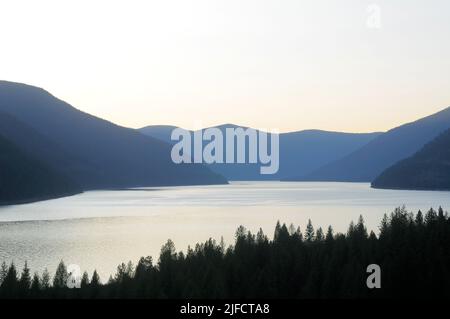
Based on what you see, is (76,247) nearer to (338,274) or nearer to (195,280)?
(195,280)

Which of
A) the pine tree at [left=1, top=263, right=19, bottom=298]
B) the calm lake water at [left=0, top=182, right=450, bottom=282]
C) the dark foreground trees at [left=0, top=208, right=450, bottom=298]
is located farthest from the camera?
the calm lake water at [left=0, top=182, right=450, bottom=282]

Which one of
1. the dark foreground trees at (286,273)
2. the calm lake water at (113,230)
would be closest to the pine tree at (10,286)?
the dark foreground trees at (286,273)

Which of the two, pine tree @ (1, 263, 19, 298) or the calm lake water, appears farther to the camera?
the calm lake water

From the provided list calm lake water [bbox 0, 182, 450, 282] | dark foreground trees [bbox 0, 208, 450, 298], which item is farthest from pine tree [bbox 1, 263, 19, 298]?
calm lake water [bbox 0, 182, 450, 282]

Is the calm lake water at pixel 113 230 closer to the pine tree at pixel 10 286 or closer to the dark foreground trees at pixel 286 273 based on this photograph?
the dark foreground trees at pixel 286 273

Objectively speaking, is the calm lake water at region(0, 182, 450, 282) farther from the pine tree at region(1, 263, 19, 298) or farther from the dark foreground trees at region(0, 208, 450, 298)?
the pine tree at region(1, 263, 19, 298)

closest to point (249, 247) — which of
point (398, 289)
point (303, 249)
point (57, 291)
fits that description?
point (303, 249)

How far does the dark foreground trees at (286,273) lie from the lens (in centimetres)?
6184

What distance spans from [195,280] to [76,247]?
49739 mm

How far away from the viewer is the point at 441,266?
224 ft

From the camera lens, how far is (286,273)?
235ft

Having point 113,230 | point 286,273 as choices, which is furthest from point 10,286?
point 113,230

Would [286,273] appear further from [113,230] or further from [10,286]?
[113,230]

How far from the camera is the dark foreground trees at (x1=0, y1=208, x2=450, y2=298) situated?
2435 inches
